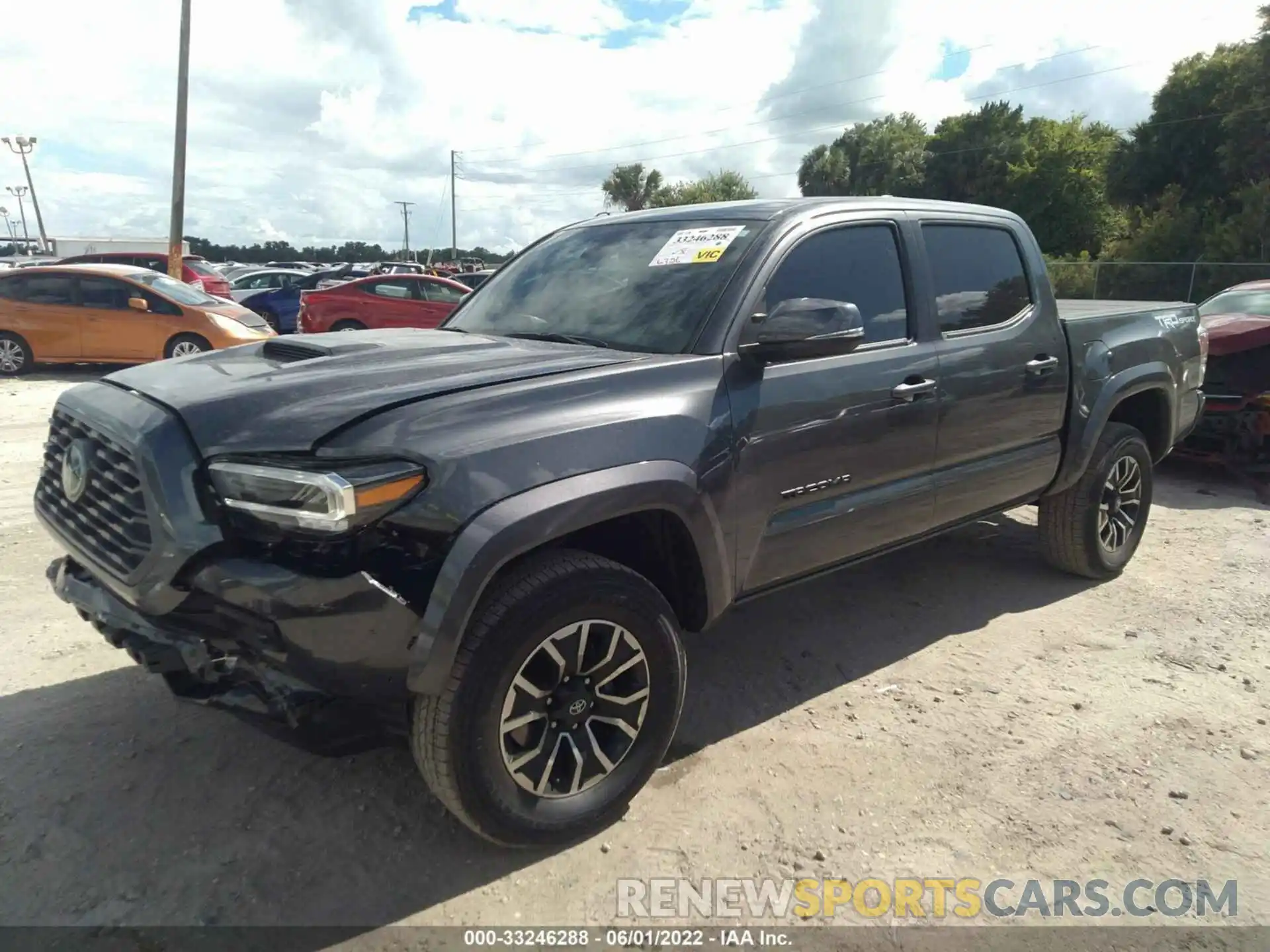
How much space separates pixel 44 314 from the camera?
1215 cm

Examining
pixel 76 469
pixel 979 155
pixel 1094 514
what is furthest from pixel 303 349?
pixel 979 155

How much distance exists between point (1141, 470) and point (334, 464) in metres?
4.46

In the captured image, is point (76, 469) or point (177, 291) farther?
point (177, 291)

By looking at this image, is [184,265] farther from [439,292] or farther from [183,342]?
[183,342]

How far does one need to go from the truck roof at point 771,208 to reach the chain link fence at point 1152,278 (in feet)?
61.6

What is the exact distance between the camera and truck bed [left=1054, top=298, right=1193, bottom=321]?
4.71 m

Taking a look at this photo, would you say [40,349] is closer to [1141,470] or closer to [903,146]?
[1141,470]

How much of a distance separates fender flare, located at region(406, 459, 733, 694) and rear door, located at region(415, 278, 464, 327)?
1297cm

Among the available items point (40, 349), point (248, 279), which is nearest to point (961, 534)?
point (40, 349)

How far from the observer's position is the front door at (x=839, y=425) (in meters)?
3.05

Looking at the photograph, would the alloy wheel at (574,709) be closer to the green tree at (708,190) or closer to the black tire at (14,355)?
the black tire at (14,355)

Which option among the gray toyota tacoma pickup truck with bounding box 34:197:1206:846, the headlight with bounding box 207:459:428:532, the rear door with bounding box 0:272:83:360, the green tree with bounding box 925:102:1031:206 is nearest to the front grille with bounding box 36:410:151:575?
the gray toyota tacoma pickup truck with bounding box 34:197:1206:846

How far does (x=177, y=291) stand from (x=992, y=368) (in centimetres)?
1214

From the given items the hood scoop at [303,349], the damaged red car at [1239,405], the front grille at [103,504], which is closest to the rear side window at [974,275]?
the hood scoop at [303,349]
